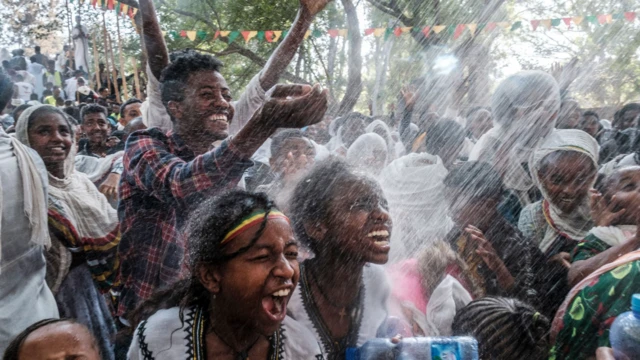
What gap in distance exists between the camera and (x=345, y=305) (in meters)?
2.44

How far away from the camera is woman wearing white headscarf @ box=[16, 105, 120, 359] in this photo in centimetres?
297

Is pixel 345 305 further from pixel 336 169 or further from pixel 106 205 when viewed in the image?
pixel 106 205

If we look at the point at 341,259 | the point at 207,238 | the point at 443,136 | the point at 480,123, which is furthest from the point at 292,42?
the point at 480,123

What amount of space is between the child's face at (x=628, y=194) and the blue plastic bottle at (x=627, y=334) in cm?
125

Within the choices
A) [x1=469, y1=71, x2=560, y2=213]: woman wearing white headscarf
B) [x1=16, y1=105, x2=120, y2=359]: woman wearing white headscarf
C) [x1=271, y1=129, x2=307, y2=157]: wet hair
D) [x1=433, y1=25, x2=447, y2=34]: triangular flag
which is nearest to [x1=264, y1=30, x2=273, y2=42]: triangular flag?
[x1=433, y1=25, x2=447, y2=34]: triangular flag

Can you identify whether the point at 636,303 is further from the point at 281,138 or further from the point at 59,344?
the point at 281,138

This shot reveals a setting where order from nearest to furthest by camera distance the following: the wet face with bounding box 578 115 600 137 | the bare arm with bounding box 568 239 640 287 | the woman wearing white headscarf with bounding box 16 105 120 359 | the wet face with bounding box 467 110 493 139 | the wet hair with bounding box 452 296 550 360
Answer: the wet hair with bounding box 452 296 550 360 → the bare arm with bounding box 568 239 640 287 → the woman wearing white headscarf with bounding box 16 105 120 359 → the wet face with bounding box 578 115 600 137 → the wet face with bounding box 467 110 493 139

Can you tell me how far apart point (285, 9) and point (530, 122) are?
32.2 ft

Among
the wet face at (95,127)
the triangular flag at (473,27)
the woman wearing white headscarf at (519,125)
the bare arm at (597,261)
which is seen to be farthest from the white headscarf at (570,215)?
the triangular flag at (473,27)

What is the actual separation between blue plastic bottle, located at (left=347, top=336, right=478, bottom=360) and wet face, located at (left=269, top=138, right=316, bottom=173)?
2.32 meters

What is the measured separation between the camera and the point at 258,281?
1.94 m

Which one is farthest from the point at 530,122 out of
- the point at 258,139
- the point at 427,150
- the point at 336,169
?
the point at 258,139

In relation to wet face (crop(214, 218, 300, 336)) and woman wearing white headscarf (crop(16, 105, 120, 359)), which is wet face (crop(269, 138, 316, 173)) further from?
wet face (crop(214, 218, 300, 336))

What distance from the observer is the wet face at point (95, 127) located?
6004 mm
